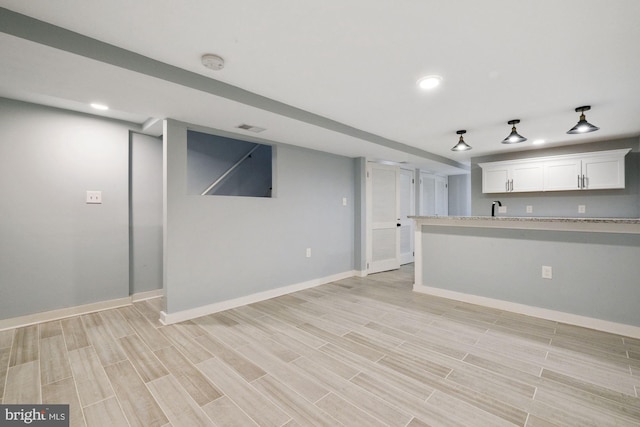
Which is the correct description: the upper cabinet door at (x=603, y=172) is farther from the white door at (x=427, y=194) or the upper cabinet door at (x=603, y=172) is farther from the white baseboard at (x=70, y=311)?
the white baseboard at (x=70, y=311)

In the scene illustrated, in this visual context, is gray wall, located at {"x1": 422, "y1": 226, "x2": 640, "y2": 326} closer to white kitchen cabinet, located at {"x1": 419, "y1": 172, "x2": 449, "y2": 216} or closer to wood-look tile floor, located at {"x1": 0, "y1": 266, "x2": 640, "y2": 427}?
wood-look tile floor, located at {"x1": 0, "y1": 266, "x2": 640, "y2": 427}

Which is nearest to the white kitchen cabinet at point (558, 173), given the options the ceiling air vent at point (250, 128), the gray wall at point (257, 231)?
the gray wall at point (257, 231)

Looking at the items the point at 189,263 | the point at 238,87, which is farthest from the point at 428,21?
the point at 189,263

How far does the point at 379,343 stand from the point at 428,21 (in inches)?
94.0

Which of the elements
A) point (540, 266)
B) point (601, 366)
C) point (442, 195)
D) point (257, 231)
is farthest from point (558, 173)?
point (257, 231)

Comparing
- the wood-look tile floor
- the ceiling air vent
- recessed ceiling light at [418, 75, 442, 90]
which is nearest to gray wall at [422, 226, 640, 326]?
the wood-look tile floor

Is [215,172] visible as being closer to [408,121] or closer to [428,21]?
[408,121]

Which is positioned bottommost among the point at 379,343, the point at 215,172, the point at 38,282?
the point at 379,343

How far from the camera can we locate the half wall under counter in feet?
8.58

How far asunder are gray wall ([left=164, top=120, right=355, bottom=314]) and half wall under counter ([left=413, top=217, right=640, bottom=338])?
146 cm

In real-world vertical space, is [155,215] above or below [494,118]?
below

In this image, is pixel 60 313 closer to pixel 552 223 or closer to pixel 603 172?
pixel 552 223

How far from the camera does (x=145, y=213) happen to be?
143 inches

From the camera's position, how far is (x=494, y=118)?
10.6ft
